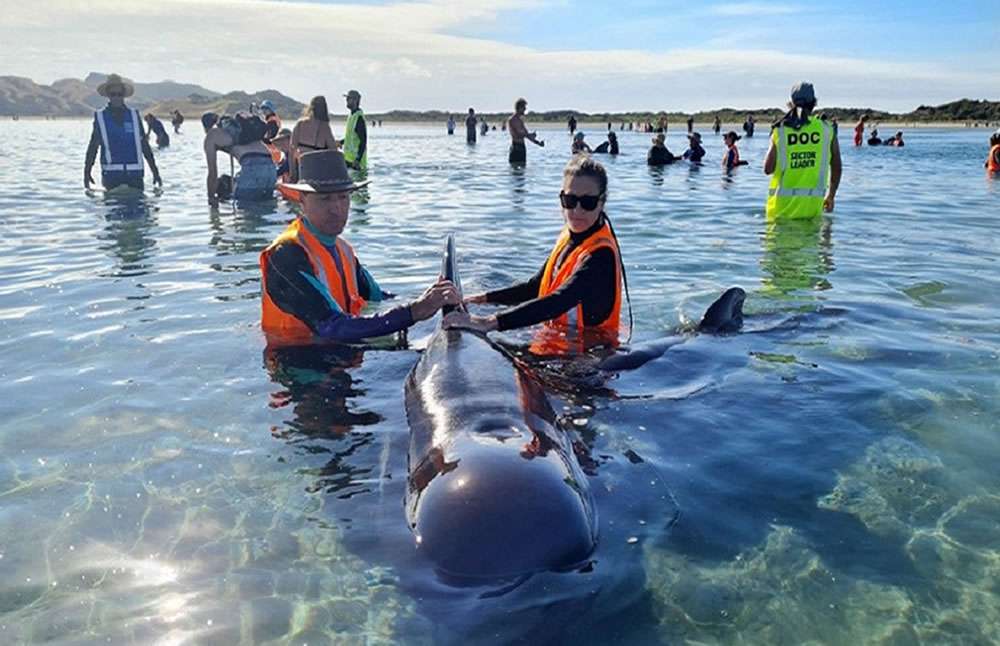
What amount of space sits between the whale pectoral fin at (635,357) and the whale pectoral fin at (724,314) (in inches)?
34.2

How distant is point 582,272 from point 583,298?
245 millimetres

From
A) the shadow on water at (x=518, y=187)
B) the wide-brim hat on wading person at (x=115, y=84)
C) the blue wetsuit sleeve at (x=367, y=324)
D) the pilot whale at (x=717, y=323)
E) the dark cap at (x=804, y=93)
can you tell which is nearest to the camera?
the blue wetsuit sleeve at (x=367, y=324)

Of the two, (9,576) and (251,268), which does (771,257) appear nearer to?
(251,268)

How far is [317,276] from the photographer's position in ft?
22.0

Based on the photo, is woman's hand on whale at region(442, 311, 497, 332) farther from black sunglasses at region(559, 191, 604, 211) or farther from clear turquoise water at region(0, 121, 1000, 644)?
black sunglasses at region(559, 191, 604, 211)

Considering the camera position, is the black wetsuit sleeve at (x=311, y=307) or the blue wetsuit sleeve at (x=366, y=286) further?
the blue wetsuit sleeve at (x=366, y=286)

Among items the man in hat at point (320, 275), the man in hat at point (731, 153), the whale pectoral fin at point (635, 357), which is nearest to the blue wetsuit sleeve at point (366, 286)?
the man in hat at point (320, 275)

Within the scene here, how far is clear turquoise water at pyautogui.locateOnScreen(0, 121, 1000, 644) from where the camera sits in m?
3.77

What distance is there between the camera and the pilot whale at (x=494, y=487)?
377 centimetres

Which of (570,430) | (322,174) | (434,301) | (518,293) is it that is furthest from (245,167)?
(570,430)

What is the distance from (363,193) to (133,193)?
19.0ft

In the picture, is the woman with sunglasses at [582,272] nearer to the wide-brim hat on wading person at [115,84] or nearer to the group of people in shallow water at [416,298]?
the group of people in shallow water at [416,298]

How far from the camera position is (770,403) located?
6.41 meters

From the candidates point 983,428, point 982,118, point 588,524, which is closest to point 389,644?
point 588,524
